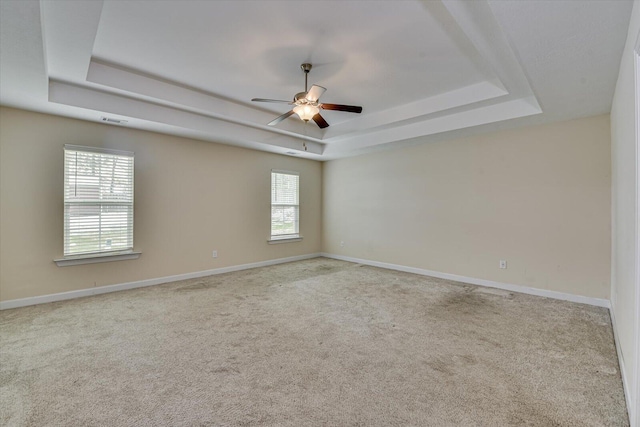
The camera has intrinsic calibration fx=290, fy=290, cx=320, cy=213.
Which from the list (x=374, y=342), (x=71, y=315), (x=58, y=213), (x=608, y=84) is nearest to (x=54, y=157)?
(x=58, y=213)

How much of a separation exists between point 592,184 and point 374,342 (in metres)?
3.50

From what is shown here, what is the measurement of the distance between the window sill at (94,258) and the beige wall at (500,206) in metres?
4.22

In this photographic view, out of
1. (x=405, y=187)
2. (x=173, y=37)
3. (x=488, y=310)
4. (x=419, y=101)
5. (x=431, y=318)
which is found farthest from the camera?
(x=405, y=187)

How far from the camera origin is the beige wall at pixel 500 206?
12.1 feet

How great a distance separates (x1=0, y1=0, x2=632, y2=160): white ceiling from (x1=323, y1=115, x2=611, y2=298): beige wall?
0.43 meters

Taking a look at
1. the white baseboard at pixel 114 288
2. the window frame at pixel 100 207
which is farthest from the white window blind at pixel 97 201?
the white baseboard at pixel 114 288

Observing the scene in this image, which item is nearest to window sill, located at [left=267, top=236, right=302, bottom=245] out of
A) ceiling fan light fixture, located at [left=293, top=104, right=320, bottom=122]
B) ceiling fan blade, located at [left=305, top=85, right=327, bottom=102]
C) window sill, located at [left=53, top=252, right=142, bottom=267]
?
window sill, located at [left=53, top=252, right=142, bottom=267]

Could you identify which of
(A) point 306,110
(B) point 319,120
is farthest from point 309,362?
(B) point 319,120

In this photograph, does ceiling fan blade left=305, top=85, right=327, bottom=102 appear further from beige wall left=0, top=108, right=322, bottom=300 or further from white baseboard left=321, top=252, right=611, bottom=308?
white baseboard left=321, top=252, right=611, bottom=308

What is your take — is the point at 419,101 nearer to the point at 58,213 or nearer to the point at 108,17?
the point at 108,17

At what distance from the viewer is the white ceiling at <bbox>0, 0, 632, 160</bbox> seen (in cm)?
203

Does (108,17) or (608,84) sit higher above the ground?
(108,17)

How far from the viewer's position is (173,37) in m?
2.62

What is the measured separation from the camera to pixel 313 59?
3.01 metres
